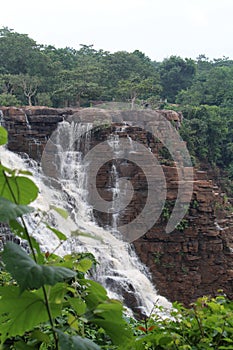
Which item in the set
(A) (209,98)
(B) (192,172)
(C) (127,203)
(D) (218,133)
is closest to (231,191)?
(D) (218,133)

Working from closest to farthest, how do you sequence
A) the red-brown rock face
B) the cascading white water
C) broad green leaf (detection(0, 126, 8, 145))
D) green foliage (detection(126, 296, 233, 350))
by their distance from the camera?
broad green leaf (detection(0, 126, 8, 145)) → green foliage (detection(126, 296, 233, 350)) → the cascading white water → the red-brown rock face

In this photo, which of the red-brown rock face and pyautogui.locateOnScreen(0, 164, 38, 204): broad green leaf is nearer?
pyautogui.locateOnScreen(0, 164, 38, 204): broad green leaf

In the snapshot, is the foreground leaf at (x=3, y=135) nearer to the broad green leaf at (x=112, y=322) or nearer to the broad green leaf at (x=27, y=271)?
the broad green leaf at (x=27, y=271)

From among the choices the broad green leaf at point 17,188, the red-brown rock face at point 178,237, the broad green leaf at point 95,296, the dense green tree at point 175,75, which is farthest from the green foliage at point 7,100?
the broad green leaf at point 17,188

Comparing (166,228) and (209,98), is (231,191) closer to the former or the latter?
(166,228)

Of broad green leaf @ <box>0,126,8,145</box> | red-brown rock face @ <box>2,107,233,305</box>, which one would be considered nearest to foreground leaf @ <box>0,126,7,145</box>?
broad green leaf @ <box>0,126,8,145</box>

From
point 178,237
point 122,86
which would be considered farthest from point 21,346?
point 122,86

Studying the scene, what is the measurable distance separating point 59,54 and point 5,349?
65.9 feet

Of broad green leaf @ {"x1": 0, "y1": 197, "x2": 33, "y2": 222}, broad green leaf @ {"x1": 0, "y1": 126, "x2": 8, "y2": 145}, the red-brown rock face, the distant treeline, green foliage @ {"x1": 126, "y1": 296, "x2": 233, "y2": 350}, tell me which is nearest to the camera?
broad green leaf @ {"x1": 0, "y1": 197, "x2": 33, "y2": 222}

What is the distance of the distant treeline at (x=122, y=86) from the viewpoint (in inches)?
550

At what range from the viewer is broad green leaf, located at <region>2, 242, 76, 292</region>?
0.49m

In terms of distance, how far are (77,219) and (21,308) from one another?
8.56 m

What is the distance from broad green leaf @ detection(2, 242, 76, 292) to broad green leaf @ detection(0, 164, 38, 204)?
60 millimetres

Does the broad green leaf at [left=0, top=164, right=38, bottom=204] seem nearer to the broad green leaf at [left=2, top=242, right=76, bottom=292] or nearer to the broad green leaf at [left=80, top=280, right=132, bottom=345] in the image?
the broad green leaf at [left=2, top=242, right=76, bottom=292]
